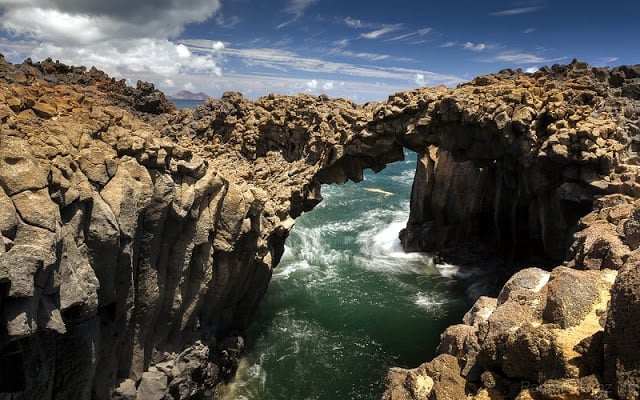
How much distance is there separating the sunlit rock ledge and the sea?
2124mm

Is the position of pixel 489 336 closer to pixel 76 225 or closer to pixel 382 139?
pixel 76 225

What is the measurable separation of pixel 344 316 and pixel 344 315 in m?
0.13

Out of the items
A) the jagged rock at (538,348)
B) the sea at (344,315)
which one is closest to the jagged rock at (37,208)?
the jagged rock at (538,348)

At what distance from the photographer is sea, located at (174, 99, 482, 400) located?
20969mm

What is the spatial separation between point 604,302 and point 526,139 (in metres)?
14.5

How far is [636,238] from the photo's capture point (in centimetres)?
1184

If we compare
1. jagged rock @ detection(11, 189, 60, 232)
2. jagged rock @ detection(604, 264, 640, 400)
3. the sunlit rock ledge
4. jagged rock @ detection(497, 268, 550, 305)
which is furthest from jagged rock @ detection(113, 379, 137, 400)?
jagged rock @ detection(604, 264, 640, 400)

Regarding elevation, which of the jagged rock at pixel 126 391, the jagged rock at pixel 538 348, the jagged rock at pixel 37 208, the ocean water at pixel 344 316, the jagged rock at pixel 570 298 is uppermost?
the jagged rock at pixel 37 208

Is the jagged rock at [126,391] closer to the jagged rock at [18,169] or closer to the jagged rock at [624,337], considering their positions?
the jagged rock at [18,169]

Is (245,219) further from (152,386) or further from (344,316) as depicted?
(344,316)

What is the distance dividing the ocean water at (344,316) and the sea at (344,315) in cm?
5

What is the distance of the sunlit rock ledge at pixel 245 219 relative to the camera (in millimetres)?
9516

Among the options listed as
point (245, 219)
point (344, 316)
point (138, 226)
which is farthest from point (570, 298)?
point (344, 316)

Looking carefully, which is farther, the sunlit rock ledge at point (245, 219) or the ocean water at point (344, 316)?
the ocean water at point (344, 316)
